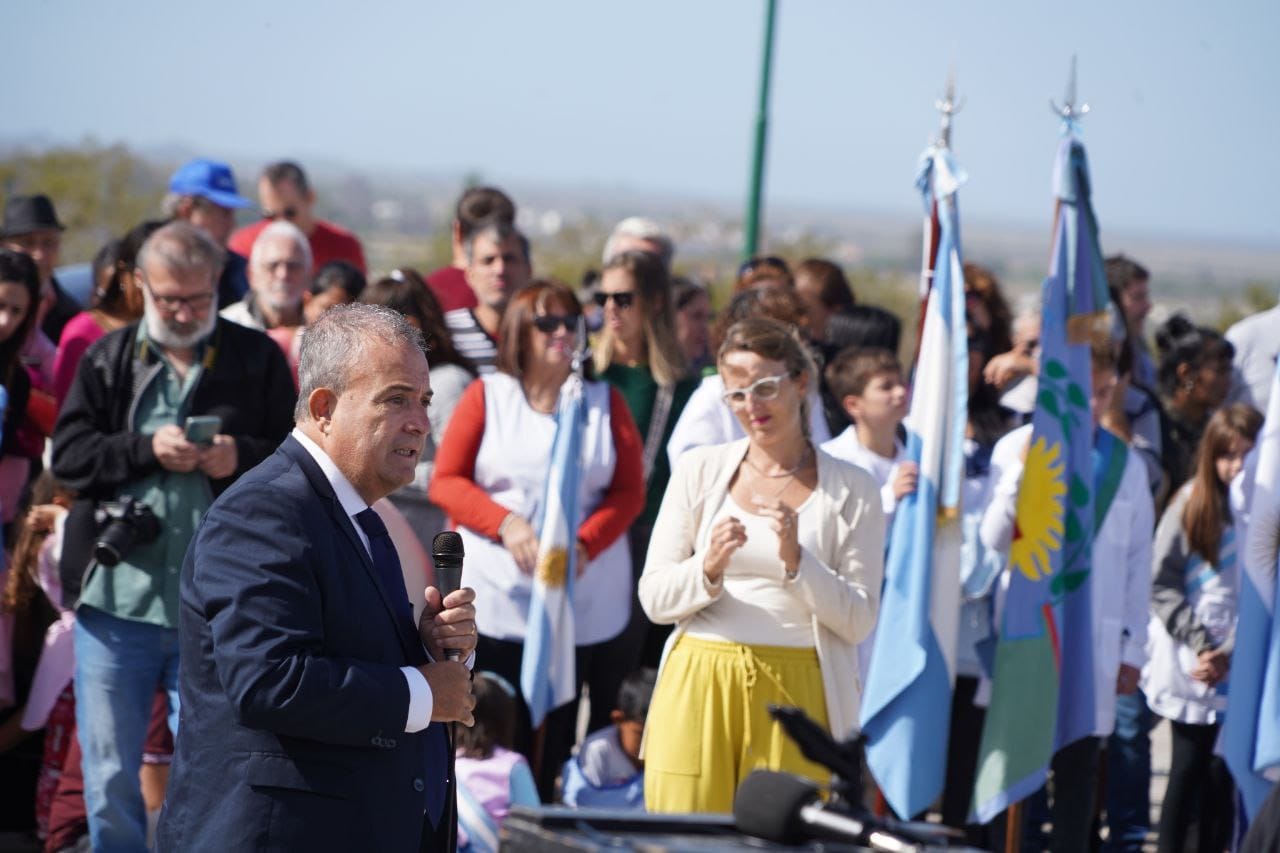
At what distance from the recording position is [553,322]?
668 centimetres

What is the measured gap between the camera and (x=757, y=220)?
16469 millimetres

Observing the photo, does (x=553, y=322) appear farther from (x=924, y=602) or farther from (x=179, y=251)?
(x=924, y=602)

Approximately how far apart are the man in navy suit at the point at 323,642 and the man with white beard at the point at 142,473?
7.33ft

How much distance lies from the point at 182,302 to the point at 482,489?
1.53 meters

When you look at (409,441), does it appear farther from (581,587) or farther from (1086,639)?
(1086,639)

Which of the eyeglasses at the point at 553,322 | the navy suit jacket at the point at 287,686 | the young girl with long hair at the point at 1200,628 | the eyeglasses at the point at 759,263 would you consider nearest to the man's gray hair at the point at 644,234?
the eyeglasses at the point at 759,263

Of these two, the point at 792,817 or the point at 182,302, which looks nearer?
the point at 792,817

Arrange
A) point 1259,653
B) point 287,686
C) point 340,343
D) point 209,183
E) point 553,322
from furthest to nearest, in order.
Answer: point 209,183, point 553,322, point 1259,653, point 340,343, point 287,686

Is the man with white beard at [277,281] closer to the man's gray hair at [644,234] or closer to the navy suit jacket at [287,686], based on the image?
the man's gray hair at [644,234]

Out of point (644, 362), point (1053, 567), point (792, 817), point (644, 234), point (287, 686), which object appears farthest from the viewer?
point (644, 234)

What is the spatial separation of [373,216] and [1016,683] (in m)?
117

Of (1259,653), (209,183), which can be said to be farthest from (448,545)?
(209,183)

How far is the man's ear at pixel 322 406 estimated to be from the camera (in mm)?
3551

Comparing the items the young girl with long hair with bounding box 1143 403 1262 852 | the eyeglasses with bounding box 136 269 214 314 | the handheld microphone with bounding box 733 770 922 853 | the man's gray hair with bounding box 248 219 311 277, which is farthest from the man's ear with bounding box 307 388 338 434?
the young girl with long hair with bounding box 1143 403 1262 852
